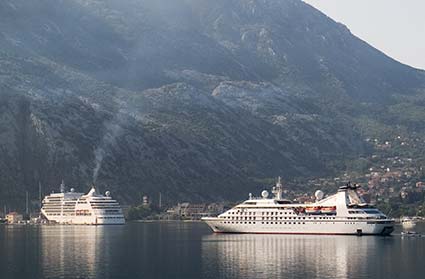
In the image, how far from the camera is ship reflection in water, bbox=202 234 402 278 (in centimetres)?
12675

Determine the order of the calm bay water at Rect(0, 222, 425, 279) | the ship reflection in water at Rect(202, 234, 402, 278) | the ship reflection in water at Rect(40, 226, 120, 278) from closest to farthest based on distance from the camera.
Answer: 1. the calm bay water at Rect(0, 222, 425, 279)
2. the ship reflection in water at Rect(40, 226, 120, 278)
3. the ship reflection in water at Rect(202, 234, 402, 278)

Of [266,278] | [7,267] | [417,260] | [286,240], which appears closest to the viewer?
[266,278]

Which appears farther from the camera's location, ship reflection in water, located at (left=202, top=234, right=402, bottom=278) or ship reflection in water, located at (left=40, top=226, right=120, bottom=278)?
ship reflection in water, located at (left=202, top=234, right=402, bottom=278)

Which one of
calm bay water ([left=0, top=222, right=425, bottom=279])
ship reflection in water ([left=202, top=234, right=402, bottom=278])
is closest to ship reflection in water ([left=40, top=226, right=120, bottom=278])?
calm bay water ([left=0, top=222, right=425, bottom=279])

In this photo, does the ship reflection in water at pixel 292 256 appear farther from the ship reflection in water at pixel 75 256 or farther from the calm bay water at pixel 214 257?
the ship reflection in water at pixel 75 256

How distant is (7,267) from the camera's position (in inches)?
5167

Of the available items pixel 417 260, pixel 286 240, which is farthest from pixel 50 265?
pixel 286 240

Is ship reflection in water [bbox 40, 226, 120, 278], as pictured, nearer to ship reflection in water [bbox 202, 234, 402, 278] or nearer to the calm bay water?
the calm bay water

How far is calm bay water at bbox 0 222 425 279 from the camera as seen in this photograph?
412 feet

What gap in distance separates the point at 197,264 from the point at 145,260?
29.9 feet

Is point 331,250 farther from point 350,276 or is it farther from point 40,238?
point 40,238

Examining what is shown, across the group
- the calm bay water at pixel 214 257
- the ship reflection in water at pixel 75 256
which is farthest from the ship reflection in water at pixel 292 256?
the ship reflection in water at pixel 75 256

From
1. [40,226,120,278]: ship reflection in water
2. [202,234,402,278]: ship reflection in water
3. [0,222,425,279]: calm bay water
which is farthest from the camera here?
[202,234,402,278]: ship reflection in water

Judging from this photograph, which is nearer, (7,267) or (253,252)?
(7,267)
